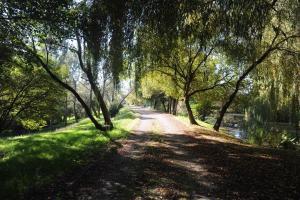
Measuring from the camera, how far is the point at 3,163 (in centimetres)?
1043

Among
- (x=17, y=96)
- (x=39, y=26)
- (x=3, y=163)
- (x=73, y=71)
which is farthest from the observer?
(x=73, y=71)

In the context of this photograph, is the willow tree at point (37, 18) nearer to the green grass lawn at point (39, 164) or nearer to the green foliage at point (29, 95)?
the green grass lawn at point (39, 164)

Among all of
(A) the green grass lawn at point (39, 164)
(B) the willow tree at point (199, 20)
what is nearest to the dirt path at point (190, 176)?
(A) the green grass lawn at point (39, 164)

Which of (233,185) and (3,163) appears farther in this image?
(3,163)

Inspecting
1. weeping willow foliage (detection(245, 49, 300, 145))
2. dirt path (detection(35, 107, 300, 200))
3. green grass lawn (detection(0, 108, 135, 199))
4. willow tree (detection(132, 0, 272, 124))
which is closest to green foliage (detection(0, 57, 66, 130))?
green grass lawn (detection(0, 108, 135, 199))

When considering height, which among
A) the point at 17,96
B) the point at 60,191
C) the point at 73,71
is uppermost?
the point at 73,71

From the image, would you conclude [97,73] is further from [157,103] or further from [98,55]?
[157,103]

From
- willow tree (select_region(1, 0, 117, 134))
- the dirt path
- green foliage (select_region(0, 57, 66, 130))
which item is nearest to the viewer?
the dirt path

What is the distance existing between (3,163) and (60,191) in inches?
134

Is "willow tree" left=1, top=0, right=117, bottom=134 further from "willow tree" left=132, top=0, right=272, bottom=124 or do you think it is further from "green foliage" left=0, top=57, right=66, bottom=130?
"green foliage" left=0, top=57, right=66, bottom=130

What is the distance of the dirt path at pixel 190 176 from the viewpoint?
807cm

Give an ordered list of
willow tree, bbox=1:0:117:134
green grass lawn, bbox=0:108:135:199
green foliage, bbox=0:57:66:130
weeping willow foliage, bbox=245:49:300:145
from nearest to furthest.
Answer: green grass lawn, bbox=0:108:135:199, willow tree, bbox=1:0:117:134, weeping willow foliage, bbox=245:49:300:145, green foliage, bbox=0:57:66:130

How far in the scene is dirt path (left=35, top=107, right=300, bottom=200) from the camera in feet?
26.5

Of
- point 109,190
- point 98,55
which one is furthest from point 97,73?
point 109,190
